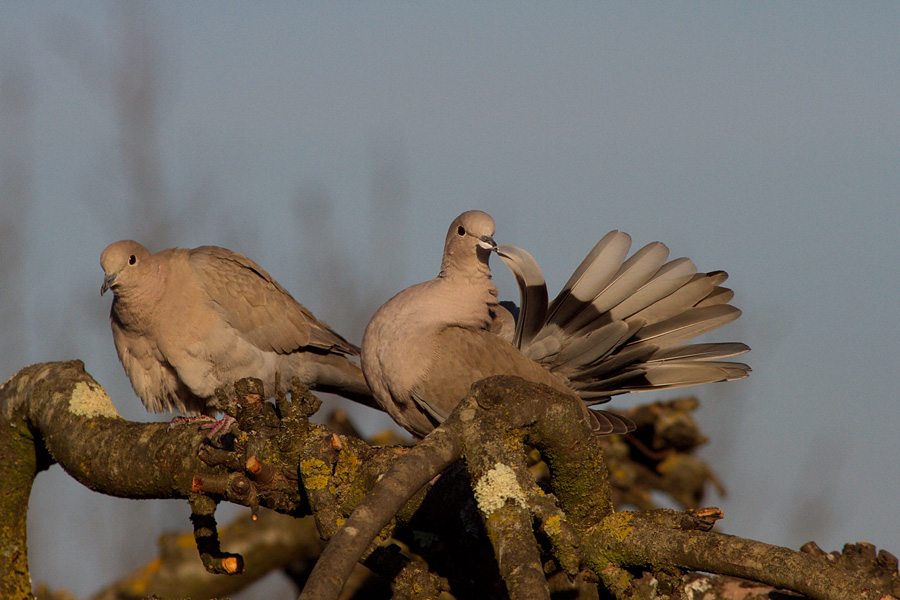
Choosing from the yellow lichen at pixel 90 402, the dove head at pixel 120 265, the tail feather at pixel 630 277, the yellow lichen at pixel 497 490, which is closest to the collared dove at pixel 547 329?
the tail feather at pixel 630 277

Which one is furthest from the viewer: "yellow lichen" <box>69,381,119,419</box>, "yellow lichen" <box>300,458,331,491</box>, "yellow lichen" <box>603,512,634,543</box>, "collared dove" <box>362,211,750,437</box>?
A: "collared dove" <box>362,211,750,437</box>

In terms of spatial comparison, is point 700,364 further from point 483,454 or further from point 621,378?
point 483,454

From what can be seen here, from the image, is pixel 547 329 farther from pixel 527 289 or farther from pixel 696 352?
pixel 696 352

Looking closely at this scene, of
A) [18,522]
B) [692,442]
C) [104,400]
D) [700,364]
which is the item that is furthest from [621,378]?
[18,522]

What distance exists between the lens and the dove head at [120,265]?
200 inches

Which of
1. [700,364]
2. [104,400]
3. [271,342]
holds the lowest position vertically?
[104,400]

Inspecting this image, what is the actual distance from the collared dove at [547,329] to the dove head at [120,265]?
1675mm

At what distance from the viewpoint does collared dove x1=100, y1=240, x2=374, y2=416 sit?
204 inches

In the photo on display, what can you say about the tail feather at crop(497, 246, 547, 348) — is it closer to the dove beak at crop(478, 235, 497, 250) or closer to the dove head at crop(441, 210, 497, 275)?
the dove beak at crop(478, 235, 497, 250)

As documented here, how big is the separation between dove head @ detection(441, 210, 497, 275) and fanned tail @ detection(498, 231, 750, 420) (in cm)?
27

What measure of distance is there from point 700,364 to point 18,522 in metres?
3.14

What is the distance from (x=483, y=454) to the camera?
2064 mm

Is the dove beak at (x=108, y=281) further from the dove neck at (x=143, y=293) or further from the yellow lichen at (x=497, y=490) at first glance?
the yellow lichen at (x=497, y=490)

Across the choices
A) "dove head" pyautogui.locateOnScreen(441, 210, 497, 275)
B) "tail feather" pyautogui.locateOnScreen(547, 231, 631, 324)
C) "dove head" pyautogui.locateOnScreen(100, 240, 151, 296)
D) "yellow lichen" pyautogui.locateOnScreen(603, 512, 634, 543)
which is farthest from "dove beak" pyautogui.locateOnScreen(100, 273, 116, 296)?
"yellow lichen" pyautogui.locateOnScreen(603, 512, 634, 543)
